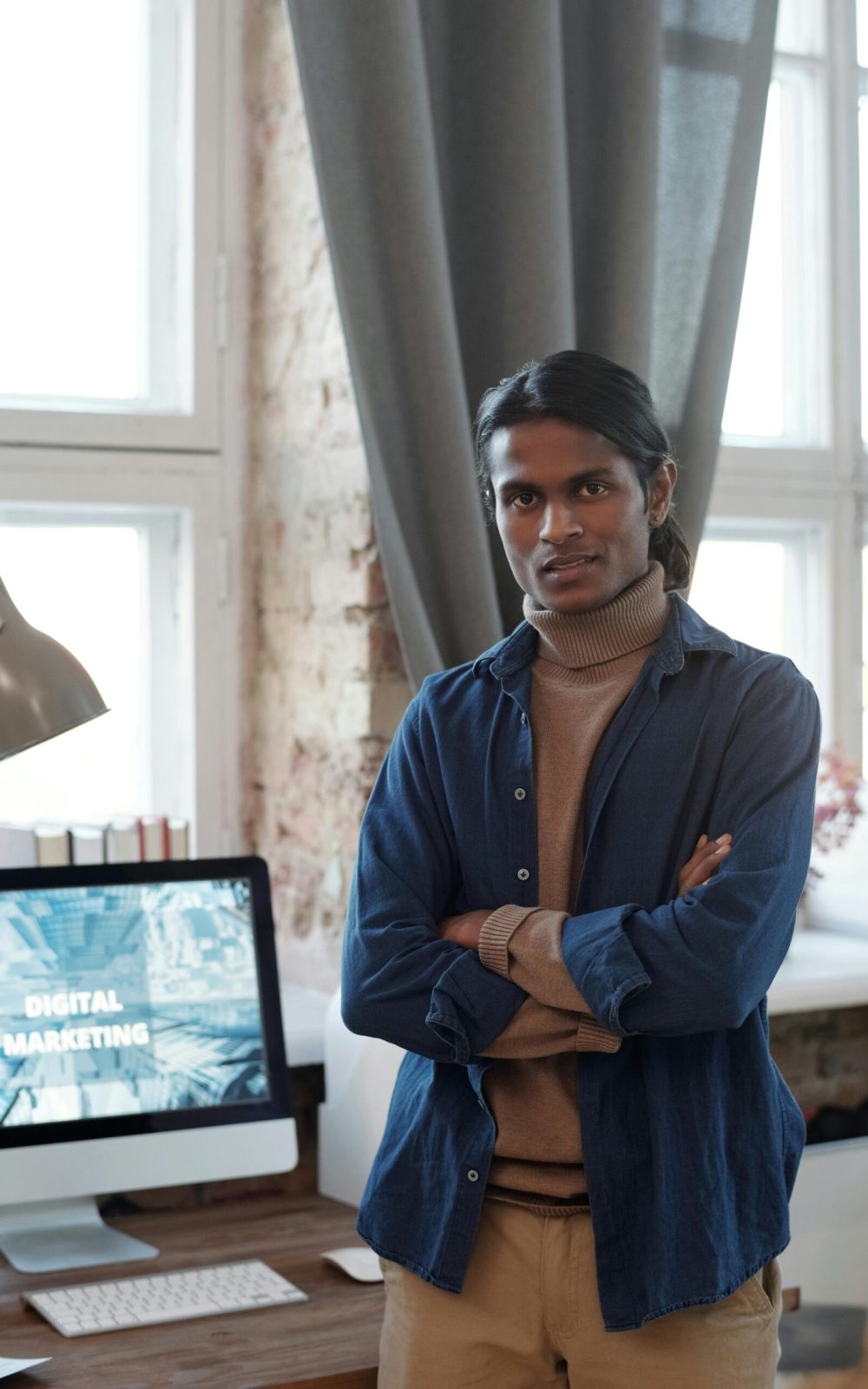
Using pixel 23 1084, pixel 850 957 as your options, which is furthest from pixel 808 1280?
pixel 23 1084

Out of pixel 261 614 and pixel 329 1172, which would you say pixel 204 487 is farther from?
pixel 329 1172

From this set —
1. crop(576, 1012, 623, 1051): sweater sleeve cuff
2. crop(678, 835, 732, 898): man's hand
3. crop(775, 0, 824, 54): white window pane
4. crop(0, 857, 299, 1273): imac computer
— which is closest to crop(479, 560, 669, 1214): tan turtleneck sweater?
crop(576, 1012, 623, 1051): sweater sleeve cuff

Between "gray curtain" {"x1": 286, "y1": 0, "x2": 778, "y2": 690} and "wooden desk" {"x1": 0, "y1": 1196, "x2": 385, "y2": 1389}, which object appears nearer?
"wooden desk" {"x1": 0, "y1": 1196, "x2": 385, "y2": 1389}

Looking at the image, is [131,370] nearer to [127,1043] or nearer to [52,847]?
[52,847]

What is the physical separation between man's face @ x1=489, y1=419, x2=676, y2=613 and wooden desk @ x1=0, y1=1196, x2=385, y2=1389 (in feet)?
2.74

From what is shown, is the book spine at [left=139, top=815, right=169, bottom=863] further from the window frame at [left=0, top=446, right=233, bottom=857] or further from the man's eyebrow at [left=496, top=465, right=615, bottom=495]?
the man's eyebrow at [left=496, top=465, right=615, bottom=495]

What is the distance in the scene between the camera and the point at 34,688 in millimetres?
1418

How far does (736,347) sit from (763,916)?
1889 mm

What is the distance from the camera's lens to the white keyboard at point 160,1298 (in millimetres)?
1693

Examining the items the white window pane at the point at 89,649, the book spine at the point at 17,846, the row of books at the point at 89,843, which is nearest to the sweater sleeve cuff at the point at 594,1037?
the row of books at the point at 89,843

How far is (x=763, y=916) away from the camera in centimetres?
142

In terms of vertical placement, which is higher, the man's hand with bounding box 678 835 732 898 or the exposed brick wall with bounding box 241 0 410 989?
the exposed brick wall with bounding box 241 0 410 989

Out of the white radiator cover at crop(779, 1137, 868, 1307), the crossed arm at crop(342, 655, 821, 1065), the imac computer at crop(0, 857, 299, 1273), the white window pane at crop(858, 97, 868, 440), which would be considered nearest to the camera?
the crossed arm at crop(342, 655, 821, 1065)

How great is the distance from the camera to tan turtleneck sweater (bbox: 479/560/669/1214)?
146cm
